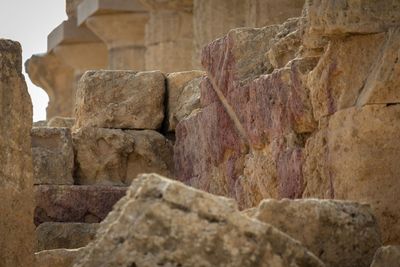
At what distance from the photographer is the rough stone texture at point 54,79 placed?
87.6 ft

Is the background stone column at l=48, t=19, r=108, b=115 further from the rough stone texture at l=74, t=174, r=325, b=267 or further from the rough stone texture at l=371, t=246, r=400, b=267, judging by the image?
the rough stone texture at l=74, t=174, r=325, b=267

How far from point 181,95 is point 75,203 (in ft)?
4.82

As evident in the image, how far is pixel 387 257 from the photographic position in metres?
6.86

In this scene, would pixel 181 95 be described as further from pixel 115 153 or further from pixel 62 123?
pixel 62 123

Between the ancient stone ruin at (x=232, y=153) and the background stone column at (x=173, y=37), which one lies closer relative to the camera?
the ancient stone ruin at (x=232, y=153)

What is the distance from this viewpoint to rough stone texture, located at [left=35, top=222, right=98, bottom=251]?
516 inches

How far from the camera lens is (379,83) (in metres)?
8.73

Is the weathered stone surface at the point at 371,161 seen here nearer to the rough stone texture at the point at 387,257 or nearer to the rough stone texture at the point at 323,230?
the rough stone texture at the point at 323,230

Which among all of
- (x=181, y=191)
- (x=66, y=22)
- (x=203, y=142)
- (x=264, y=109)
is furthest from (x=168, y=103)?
(x=66, y=22)

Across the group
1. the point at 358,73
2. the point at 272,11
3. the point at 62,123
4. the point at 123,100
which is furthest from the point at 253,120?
the point at 272,11

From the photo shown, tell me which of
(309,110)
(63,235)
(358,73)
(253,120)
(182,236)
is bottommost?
(63,235)

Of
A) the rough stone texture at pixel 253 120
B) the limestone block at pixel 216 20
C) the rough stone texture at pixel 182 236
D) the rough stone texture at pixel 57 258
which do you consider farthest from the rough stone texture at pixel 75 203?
the rough stone texture at pixel 182 236

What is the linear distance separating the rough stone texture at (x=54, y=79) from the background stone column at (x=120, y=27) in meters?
2.89

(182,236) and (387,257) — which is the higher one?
(182,236)
